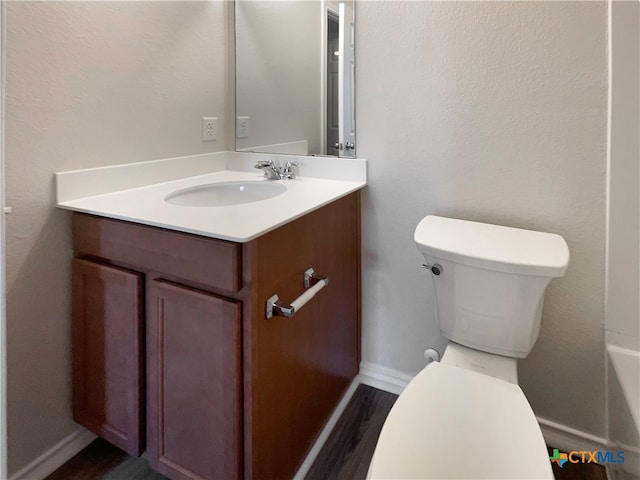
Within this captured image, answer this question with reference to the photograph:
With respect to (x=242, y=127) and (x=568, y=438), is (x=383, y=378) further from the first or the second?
(x=242, y=127)

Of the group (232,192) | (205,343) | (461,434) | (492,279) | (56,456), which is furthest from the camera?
(232,192)

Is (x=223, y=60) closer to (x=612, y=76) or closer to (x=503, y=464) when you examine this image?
(x=612, y=76)

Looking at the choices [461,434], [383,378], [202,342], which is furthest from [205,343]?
[383,378]

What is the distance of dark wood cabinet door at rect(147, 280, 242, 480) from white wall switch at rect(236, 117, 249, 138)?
3.07ft

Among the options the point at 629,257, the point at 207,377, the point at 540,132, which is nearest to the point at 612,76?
the point at 540,132

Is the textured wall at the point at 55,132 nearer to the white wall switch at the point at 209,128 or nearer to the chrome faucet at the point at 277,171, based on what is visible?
the white wall switch at the point at 209,128

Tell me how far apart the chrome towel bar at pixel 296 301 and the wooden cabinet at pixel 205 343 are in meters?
0.02

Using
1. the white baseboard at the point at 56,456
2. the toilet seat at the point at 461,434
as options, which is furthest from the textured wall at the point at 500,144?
the white baseboard at the point at 56,456

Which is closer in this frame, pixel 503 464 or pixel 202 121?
pixel 503 464

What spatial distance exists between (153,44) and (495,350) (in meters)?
1.51

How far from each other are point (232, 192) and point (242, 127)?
1.25 ft

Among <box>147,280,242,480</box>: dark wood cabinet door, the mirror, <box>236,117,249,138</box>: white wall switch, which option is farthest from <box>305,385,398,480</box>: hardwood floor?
<box>236,117,249,138</box>: white wall switch

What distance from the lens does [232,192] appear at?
5.30ft

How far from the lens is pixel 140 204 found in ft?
4.01
